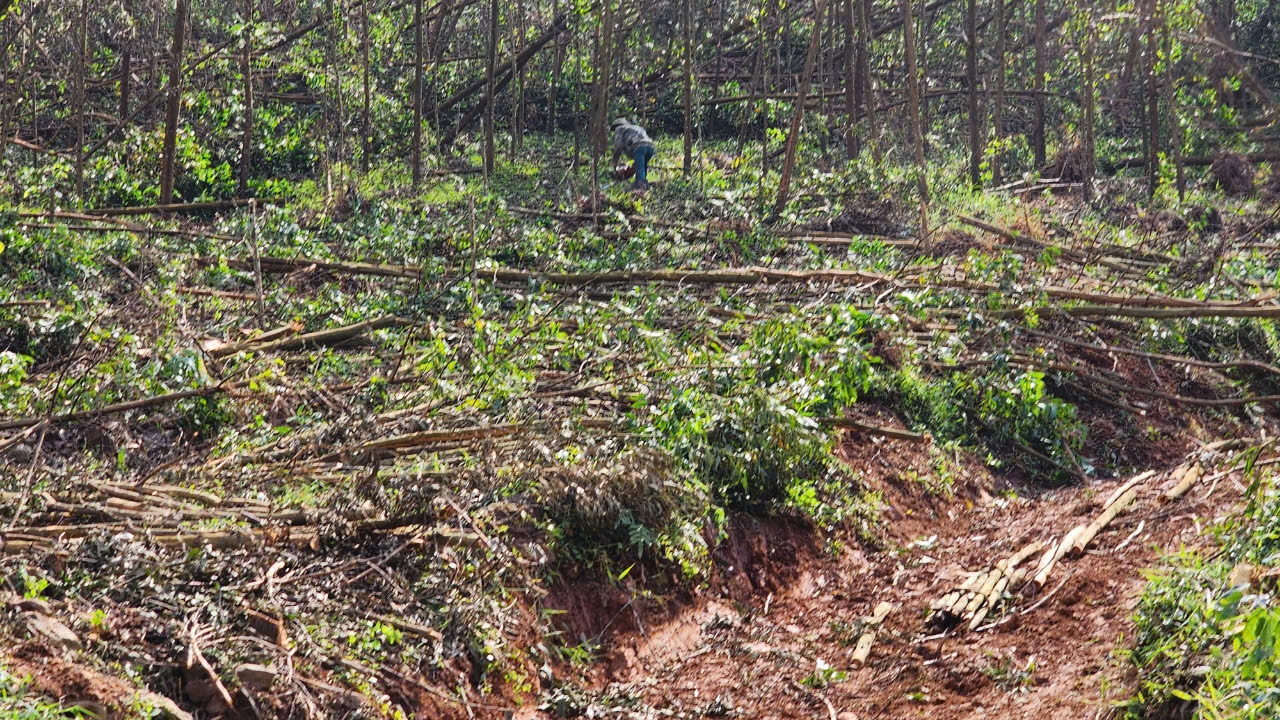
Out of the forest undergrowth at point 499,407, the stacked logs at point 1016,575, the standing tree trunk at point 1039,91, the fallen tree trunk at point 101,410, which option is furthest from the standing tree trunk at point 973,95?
the fallen tree trunk at point 101,410

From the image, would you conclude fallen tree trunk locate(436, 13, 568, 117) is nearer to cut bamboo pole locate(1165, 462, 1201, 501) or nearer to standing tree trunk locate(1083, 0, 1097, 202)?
standing tree trunk locate(1083, 0, 1097, 202)

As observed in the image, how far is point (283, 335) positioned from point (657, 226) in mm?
5608

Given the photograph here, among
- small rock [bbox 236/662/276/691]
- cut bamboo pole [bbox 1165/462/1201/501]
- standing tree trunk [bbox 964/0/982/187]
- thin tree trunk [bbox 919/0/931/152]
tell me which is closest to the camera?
small rock [bbox 236/662/276/691]

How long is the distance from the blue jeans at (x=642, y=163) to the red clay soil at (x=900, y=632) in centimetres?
937

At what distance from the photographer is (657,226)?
44.6ft

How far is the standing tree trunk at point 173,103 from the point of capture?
1269 cm

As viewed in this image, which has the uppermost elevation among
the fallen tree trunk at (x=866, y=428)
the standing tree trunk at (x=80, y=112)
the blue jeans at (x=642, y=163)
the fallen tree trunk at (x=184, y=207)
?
the standing tree trunk at (x=80, y=112)

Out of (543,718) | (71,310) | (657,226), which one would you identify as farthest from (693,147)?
(543,718)

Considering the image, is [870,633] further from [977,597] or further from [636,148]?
[636,148]

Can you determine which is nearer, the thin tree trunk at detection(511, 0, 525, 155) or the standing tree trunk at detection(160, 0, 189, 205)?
the standing tree trunk at detection(160, 0, 189, 205)

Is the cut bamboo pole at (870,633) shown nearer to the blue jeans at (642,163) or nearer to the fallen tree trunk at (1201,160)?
the blue jeans at (642,163)

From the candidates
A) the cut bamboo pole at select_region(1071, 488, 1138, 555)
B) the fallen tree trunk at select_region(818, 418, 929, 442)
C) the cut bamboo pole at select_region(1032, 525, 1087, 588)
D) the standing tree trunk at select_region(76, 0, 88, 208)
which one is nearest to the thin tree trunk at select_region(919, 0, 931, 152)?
the standing tree trunk at select_region(76, 0, 88, 208)

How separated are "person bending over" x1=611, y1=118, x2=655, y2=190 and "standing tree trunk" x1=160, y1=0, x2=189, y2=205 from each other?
5.68 meters

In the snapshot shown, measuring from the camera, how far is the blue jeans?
1634cm
